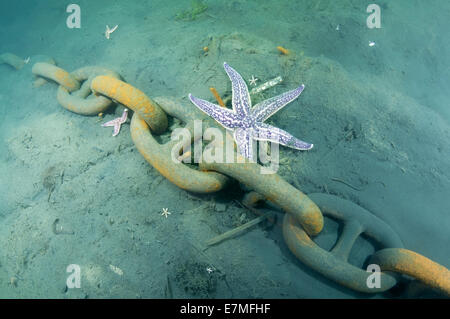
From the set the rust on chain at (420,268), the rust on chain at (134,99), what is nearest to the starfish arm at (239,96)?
the rust on chain at (134,99)

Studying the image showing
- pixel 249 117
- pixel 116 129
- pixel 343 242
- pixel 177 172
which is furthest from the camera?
pixel 116 129

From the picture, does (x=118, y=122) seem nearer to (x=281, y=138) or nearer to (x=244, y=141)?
(x=244, y=141)

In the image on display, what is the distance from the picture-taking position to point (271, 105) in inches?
122

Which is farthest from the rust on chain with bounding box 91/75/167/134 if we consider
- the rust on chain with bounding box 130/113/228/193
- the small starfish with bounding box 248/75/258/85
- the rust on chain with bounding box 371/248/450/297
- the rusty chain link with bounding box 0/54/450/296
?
the rust on chain with bounding box 371/248/450/297

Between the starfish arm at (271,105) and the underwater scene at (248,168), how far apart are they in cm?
2

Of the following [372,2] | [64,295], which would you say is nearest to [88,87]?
[64,295]

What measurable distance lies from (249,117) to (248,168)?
105cm

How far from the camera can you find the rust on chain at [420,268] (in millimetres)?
2004

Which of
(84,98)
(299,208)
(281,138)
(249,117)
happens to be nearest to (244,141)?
(249,117)

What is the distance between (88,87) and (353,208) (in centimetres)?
444

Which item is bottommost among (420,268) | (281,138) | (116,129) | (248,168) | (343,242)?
(343,242)

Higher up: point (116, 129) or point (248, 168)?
point (248, 168)

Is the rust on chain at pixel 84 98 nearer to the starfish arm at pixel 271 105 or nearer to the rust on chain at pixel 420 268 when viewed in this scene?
the starfish arm at pixel 271 105
